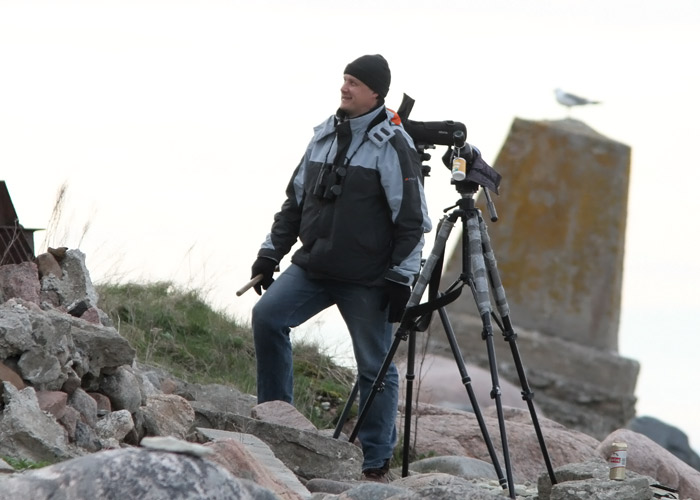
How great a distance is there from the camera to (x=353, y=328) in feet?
22.0

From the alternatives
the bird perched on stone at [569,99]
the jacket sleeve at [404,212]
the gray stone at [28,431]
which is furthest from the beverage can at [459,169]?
the bird perched on stone at [569,99]

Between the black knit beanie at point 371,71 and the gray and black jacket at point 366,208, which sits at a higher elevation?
the black knit beanie at point 371,71

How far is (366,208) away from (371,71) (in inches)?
28.8

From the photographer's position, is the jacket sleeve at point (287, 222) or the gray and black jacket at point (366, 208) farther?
the jacket sleeve at point (287, 222)

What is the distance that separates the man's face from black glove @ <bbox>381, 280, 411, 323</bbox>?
0.94 m

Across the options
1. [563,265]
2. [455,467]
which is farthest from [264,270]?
[563,265]

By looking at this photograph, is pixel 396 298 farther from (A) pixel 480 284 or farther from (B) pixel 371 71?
(B) pixel 371 71

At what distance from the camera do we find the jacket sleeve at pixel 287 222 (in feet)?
22.9

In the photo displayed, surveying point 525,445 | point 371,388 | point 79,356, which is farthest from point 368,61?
point 525,445

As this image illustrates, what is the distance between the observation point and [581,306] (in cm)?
1616

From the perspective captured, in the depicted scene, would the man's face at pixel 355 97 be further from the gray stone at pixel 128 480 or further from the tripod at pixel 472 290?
the gray stone at pixel 128 480

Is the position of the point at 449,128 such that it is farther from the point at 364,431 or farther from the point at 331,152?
the point at 364,431

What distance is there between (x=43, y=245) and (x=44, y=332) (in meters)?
3.40

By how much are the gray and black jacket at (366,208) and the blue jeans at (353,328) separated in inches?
4.1
